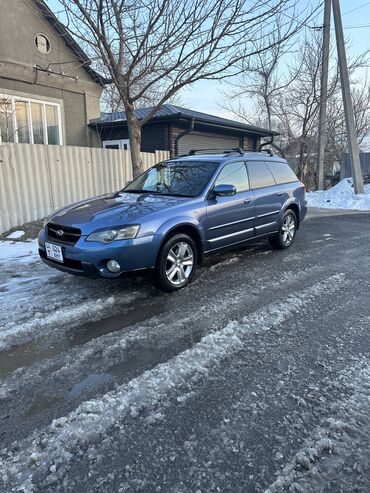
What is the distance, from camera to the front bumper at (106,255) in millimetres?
4062

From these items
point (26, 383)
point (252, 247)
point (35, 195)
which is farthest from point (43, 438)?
point (35, 195)

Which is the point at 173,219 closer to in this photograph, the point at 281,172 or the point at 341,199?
the point at 281,172

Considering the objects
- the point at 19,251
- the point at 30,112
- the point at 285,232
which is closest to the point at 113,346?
the point at 19,251

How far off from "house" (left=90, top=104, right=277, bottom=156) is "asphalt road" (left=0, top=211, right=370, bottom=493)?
10.7 metres

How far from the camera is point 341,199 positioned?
15281 millimetres

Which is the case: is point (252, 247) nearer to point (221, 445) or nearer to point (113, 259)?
point (113, 259)

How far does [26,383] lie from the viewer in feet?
9.19

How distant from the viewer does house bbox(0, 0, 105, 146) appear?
1121cm

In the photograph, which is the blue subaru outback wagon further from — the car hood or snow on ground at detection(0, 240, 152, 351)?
snow on ground at detection(0, 240, 152, 351)

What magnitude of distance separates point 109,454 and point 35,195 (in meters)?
7.44

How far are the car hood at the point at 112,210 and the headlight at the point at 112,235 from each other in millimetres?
74

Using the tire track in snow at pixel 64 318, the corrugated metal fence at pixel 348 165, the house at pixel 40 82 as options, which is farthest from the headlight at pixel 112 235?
the corrugated metal fence at pixel 348 165

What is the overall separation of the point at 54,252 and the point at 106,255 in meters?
0.79

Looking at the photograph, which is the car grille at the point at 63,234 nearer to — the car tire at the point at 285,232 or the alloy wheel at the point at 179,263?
the alloy wheel at the point at 179,263
